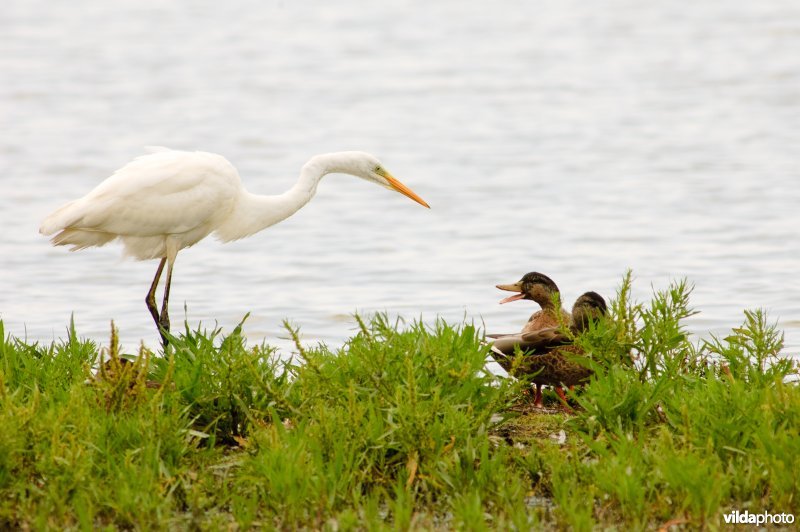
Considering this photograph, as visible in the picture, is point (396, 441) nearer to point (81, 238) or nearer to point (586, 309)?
point (586, 309)

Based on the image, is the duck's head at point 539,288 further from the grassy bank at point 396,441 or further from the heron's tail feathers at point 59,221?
the heron's tail feathers at point 59,221

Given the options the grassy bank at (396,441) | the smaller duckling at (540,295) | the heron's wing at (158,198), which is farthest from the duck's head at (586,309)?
the heron's wing at (158,198)

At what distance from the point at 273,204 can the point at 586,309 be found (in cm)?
233

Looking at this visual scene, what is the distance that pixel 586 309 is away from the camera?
6.83 meters

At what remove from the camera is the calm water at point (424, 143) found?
34.9 feet

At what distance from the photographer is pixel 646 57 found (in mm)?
23234

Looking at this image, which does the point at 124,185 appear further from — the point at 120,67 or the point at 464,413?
the point at 120,67

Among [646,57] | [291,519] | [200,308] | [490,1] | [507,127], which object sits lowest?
[291,519]

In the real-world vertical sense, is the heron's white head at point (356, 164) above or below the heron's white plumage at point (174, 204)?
above

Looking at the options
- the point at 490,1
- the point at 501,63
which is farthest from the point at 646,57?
the point at 490,1

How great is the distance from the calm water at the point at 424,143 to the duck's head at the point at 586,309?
88.4 inches

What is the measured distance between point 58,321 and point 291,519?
5470 millimetres

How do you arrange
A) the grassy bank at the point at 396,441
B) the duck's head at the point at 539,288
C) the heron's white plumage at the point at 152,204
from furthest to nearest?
the heron's white plumage at the point at 152,204 < the duck's head at the point at 539,288 < the grassy bank at the point at 396,441

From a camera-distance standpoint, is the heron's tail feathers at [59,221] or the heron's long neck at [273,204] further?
the heron's long neck at [273,204]
